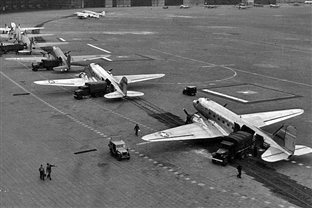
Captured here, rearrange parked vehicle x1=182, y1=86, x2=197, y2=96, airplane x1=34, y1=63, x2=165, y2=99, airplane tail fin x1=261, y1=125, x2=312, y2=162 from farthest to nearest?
parked vehicle x1=182, y1=86, x2=197, y2=96, airplane x1=34, y1=63, x2=165, y2=99, airplane tail fin x1=261, y1=125, x2=312, y2=162

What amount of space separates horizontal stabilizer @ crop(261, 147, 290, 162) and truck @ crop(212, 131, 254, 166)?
2.51 m

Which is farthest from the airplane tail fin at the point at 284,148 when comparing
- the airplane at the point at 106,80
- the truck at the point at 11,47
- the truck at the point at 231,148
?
the truck at the point at 11,47

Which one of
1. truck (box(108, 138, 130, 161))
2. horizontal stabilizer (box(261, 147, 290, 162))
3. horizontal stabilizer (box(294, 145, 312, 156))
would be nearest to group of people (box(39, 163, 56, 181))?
truck (box(108, 138, 130, 161))

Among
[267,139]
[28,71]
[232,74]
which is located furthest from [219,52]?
[267,139]

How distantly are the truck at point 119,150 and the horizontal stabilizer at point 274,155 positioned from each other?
46.3 ft

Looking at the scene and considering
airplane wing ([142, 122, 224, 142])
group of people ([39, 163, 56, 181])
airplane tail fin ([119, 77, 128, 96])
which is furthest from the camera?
airplane tail fin ([119, 77, 128, 96])

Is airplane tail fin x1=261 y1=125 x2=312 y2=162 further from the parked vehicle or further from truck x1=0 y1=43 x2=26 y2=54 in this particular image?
truck x1=0 y1=43 x2=26 y2=54

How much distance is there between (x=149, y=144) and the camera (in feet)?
160

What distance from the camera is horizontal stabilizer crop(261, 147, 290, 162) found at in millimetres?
40906

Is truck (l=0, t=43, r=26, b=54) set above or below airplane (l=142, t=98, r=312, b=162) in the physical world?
above

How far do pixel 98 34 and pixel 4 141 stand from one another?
11873cm

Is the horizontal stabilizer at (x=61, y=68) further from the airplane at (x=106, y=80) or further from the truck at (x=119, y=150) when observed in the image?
the truck at (x=119, y=150)

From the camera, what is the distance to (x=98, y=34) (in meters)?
163

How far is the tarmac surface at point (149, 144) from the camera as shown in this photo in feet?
119
